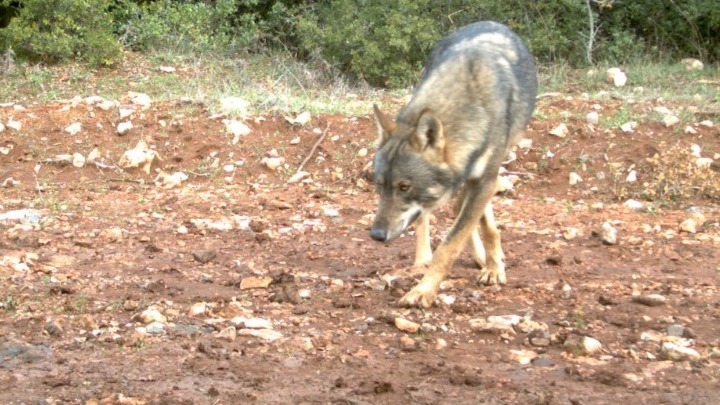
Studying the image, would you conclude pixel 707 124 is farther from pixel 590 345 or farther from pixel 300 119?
pixel 590 345

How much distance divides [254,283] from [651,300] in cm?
243

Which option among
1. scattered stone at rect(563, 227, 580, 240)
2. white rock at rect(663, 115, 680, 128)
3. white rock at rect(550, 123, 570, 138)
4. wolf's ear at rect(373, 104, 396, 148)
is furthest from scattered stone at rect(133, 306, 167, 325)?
white rock at rect(663, 115, 680, 128)

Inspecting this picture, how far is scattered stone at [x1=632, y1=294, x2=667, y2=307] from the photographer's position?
5.86m

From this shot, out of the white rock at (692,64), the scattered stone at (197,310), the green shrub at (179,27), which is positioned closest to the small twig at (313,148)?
the scattered stone at (197,310)

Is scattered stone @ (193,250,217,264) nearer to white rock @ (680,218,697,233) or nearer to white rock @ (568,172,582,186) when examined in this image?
white rock @ (680,218,697,233)

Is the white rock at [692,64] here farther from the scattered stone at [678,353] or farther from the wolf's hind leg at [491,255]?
the scattered stone at [678,353]

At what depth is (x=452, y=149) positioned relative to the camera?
235 inches

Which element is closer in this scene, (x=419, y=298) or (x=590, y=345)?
(x=590, y=345)

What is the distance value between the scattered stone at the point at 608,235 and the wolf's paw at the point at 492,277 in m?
1.17

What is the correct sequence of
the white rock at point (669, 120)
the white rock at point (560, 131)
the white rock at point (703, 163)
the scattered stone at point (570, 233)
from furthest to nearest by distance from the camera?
the white rock at point (669, 120) < the white rock at point (560, 131) < the white rock at point (703, 163) < the scattered stone at point (570, 233)

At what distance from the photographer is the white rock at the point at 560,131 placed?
378 inches

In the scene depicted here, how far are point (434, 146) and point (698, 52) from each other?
10.1m

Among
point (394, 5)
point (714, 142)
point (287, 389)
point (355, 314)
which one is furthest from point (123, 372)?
point (394, 5)

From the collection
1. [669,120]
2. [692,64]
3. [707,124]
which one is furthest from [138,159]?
[692,64]
